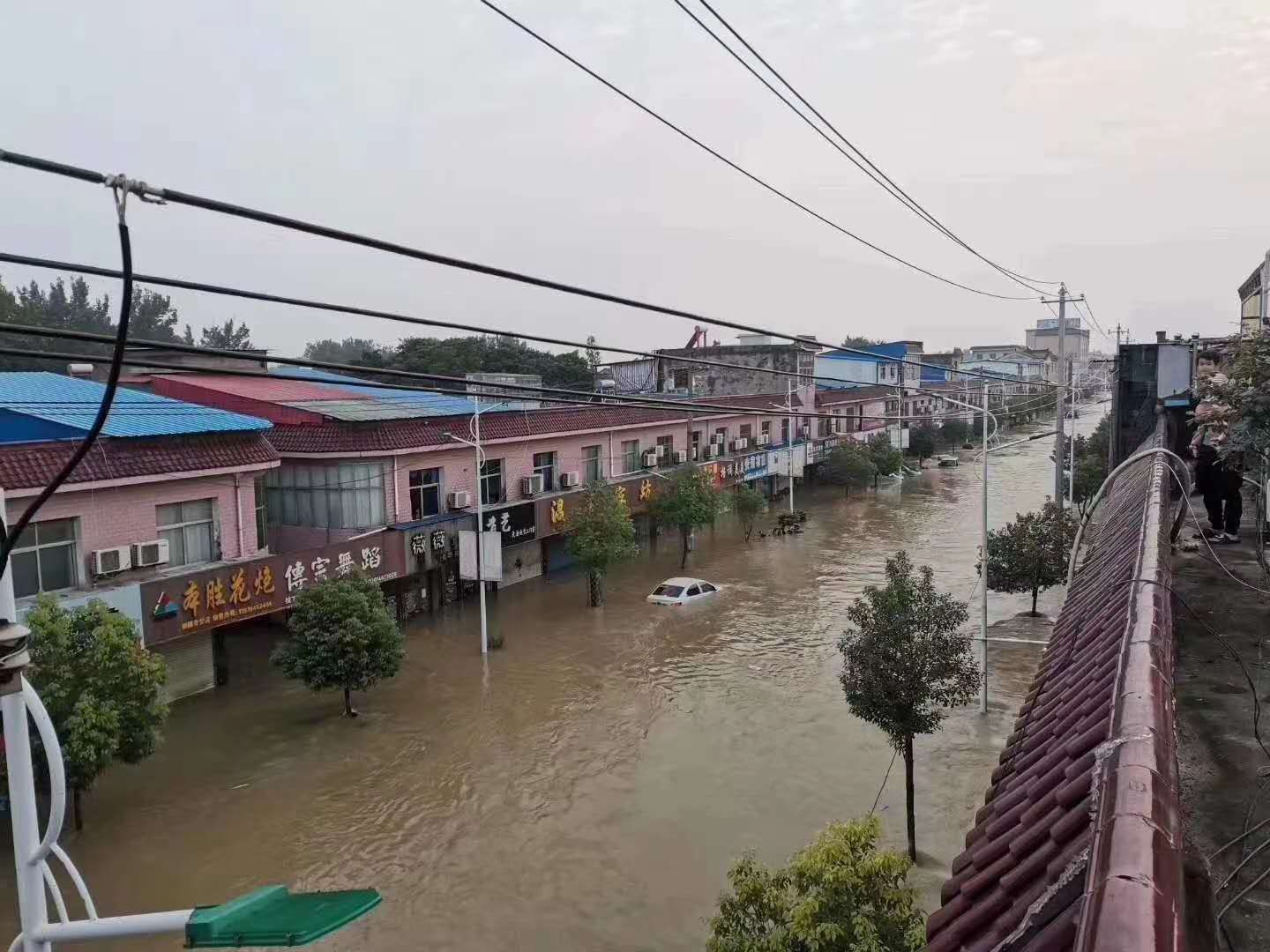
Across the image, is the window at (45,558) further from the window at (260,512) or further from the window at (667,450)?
the window at (667,450)

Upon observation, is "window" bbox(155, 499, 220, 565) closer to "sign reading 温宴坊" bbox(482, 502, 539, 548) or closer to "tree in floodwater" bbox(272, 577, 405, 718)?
"tree in floodwater" bbox(272, 577, 405, 718)

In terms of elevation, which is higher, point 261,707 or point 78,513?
point 78,513

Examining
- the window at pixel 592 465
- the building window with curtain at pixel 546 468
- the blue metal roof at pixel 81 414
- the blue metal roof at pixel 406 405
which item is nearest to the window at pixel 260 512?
the blue metal roof at pixel 81 414

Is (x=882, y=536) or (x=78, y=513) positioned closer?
(x=78, y=513)

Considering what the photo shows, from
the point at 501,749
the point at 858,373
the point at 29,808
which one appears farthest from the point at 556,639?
the point at 858,373

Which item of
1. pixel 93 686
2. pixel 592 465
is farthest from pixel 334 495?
pixel 592 465

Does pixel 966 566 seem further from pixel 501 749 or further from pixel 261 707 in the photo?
pixel 261 707
